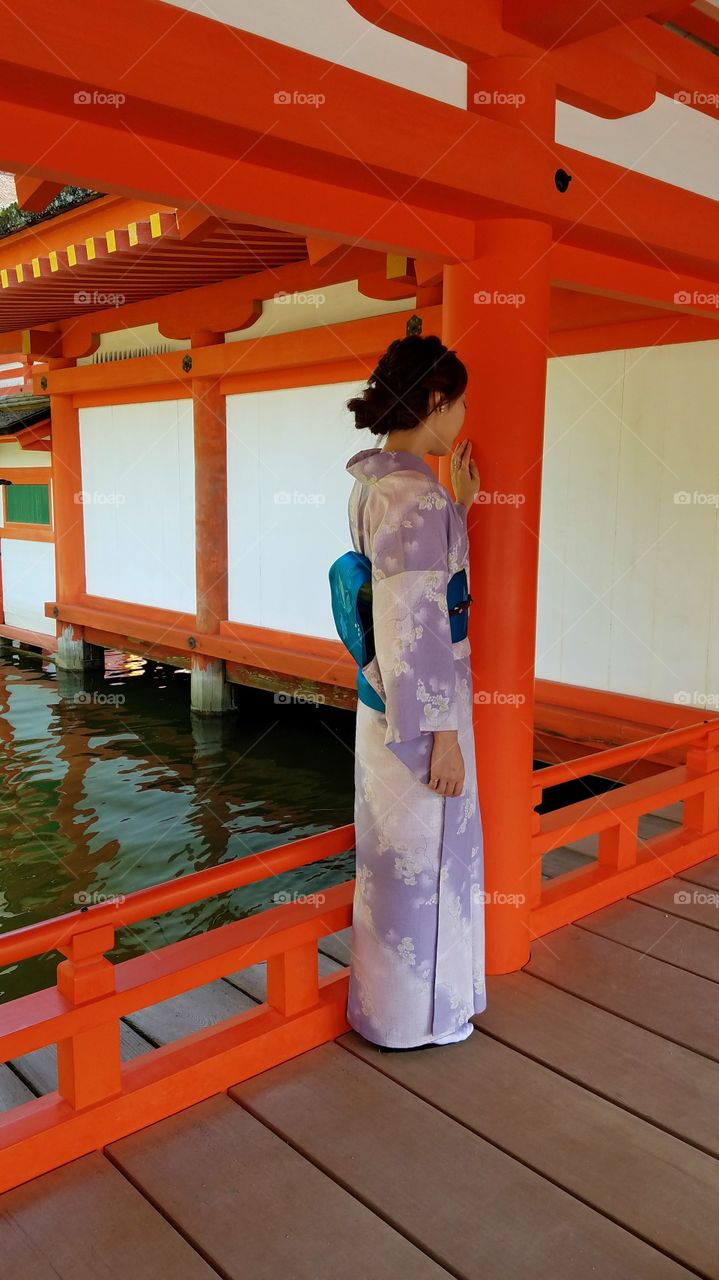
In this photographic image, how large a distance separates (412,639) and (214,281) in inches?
225

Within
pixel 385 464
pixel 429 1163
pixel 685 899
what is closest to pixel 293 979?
pixel 429 1163

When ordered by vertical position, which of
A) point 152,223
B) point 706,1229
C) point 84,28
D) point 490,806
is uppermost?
point 152,223

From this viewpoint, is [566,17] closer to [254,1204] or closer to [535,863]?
[535,863]

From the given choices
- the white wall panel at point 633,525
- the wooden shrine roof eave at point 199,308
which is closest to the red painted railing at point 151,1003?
the white wall panel at point 633,525

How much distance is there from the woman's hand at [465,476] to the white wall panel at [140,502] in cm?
607

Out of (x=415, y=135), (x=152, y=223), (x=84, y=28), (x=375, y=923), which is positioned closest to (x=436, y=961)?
(x=375, y=923)

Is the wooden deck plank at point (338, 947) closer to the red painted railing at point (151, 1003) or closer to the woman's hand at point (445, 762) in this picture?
the red painted railing at point (151, 1003)

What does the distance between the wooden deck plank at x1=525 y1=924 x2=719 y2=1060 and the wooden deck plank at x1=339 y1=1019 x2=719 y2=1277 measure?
0.35m

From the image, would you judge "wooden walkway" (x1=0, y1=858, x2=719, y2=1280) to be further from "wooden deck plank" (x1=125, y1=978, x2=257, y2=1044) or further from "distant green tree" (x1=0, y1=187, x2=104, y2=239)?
"distant green tree" (x1=0, y1=187, x2=104, y2=239)

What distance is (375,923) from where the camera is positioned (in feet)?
7.33

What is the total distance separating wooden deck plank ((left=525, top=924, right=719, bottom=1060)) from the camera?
94.4 inches

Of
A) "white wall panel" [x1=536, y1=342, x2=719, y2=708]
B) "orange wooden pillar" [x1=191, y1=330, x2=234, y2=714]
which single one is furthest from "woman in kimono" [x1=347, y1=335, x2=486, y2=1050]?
"orange wooden pillar" [x1=191, y1=330, x2=234, y2=714]

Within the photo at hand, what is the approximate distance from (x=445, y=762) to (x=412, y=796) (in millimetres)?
112

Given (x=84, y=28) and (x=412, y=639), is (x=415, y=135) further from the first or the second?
(x=412, y=639)
